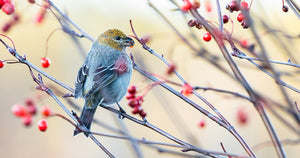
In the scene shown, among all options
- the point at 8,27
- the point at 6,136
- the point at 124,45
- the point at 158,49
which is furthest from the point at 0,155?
the point at 8,27

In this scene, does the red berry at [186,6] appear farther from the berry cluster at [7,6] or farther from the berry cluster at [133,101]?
the berry cluster at [7,6]

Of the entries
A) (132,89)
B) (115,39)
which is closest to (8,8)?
(132,89)

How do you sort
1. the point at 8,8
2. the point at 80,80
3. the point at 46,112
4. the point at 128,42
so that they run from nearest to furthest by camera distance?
the point at 46,112
the point at 8,8
the point at 80,80
the point at 128,42

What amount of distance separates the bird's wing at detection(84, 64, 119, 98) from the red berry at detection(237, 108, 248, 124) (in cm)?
258

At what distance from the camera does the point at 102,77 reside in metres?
4.69

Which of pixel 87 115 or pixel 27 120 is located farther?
pixel 87 115

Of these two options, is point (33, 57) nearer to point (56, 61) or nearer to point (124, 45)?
point (56, 61)

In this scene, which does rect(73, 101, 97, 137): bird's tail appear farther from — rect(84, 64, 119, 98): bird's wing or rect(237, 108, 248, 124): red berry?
rect(237, 108, 248, 124): red berry

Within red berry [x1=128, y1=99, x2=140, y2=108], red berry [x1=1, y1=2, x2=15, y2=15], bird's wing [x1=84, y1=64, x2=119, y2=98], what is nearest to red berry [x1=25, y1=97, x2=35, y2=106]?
red berry [x1=128, y1=99, x2=140, y2=108]

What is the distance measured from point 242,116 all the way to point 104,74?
2948 millimetres

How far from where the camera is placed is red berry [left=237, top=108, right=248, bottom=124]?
199 centimetres

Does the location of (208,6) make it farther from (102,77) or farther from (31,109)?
(102,77)

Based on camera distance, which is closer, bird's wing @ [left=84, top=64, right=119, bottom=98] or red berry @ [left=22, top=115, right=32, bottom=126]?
red berry @ [left=22, top=115, right=32, bottom=126]

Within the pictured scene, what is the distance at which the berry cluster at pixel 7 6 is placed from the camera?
110 inches
